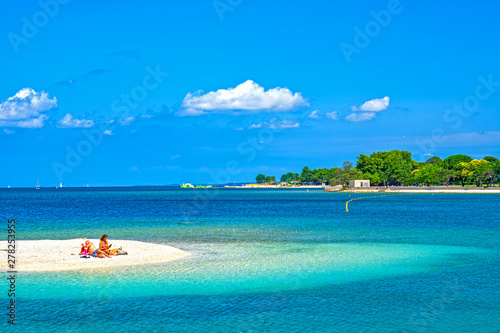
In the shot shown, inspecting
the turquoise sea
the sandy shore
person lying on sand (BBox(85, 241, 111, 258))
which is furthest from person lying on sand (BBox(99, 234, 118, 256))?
the turquoise sea

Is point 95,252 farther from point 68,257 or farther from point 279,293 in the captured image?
point 279,293

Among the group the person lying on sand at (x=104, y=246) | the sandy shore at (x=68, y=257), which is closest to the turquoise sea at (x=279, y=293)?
the sandy shore at (x=68, y=257)

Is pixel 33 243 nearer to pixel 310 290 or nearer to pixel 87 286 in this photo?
pixel 87 286

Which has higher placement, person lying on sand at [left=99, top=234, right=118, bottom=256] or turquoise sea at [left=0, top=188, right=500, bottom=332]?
person lying on sand at [left=99, top=234, right=118, bottom=256]

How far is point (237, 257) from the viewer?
35.2 metres

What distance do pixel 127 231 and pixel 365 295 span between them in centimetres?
3887

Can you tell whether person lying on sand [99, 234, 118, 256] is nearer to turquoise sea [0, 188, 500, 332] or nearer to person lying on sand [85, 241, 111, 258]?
person lying on sand [85, 241, 111, 258]

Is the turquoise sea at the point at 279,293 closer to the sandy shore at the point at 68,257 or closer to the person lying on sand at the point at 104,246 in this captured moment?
the sandy shore at the point at 68,257

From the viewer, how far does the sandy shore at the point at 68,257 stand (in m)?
30.0

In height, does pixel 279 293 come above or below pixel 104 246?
below

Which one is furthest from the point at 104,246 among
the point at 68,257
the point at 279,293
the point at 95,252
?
the point at 279,293

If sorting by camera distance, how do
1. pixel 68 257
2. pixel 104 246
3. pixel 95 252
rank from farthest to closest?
pixel 95 252 → pixel 104 246 → pixel 68 257

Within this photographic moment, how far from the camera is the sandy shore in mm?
29953

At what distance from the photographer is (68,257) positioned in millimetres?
32469
